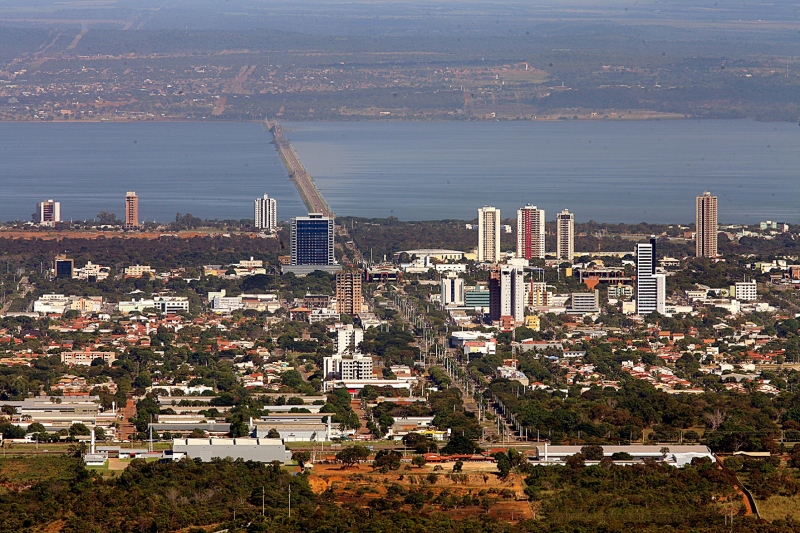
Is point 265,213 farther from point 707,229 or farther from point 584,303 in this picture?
point 584,303

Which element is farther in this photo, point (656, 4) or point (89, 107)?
point (656, 4)

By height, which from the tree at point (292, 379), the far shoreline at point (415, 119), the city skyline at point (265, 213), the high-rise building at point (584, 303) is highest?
the far shoreline at point (415, 119)

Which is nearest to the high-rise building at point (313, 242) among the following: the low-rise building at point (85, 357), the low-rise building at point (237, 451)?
the low-rise building at point (85, 357)

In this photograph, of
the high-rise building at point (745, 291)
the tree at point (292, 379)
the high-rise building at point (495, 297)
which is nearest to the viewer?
the tree at point (292, 379)

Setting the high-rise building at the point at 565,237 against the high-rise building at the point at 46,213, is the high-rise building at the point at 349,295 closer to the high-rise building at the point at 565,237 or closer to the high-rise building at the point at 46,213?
the high-rise building at the point at 565,237

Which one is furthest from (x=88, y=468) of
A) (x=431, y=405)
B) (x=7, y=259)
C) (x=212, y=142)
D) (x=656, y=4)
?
(x=656, y=4)

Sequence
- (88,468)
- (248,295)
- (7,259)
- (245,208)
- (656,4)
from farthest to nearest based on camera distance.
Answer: (656,4)
(245,208)
(7,259)
(248,295)
(88,468)

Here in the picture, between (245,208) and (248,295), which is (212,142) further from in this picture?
(248,295)
